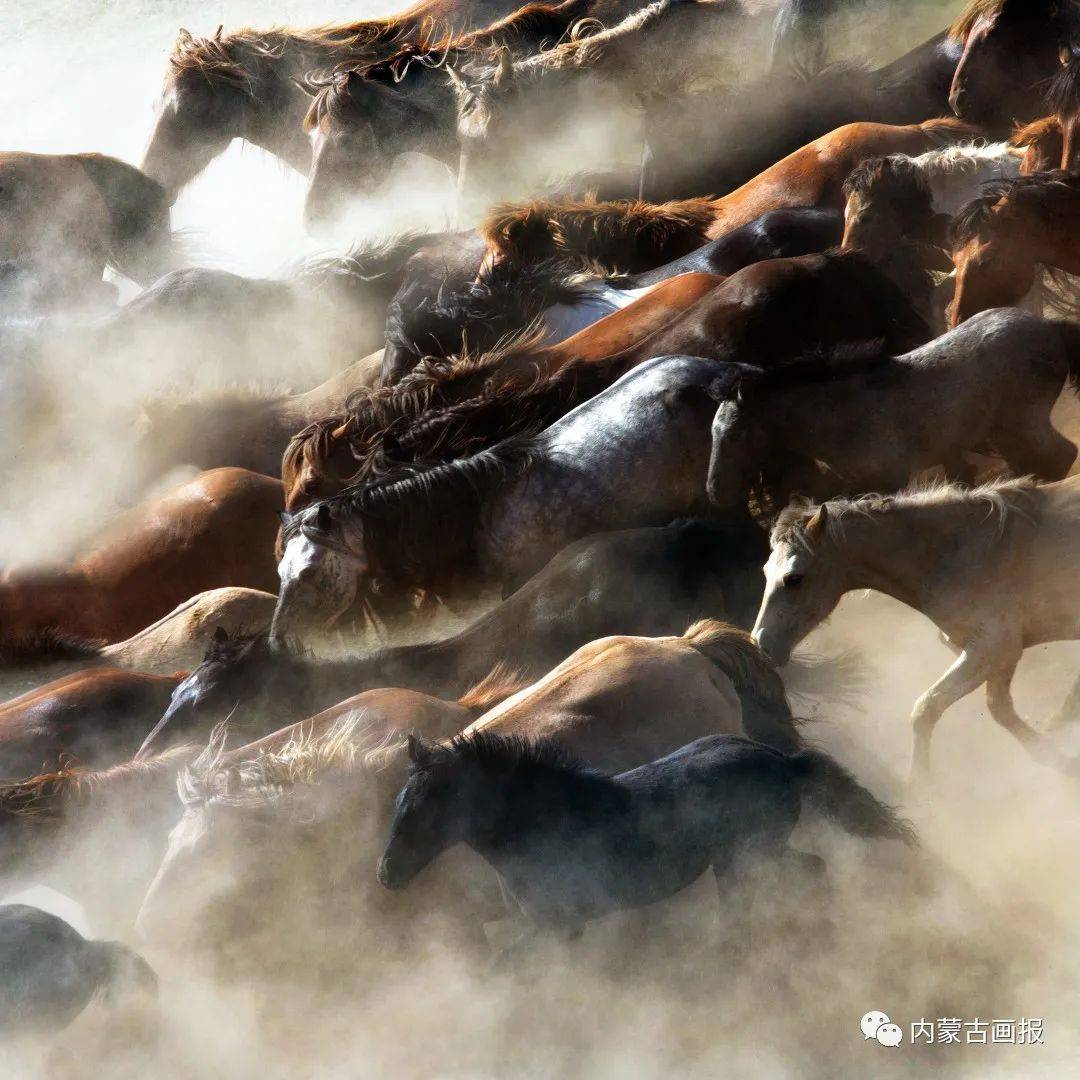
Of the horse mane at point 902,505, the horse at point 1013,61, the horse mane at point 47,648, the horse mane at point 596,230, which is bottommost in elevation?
the horse mane at point 47,648

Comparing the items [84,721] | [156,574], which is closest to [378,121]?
[156,574]

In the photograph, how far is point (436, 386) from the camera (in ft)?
12.6

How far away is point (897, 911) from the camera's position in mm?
2336

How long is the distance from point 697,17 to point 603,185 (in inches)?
33.2

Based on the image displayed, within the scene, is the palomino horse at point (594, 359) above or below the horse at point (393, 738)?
above

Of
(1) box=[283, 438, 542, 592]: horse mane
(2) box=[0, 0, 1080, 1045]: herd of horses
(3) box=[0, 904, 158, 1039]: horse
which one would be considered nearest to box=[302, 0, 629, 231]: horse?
(2) box=[0, 0, 1080, 1045]: herd of horses

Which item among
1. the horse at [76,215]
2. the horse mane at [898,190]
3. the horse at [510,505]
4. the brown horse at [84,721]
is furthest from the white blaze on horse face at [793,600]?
the horse at [76,215]

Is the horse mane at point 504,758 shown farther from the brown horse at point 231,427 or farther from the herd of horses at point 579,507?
the brown horse at point 231,427

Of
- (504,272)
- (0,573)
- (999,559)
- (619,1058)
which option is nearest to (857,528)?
(999,559)

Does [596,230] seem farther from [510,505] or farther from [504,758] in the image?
[504,758]

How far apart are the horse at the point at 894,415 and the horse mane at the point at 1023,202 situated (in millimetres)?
521

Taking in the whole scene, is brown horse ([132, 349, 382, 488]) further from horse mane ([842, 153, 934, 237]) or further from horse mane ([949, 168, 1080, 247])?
horse mane ([949, 168, 1080, 247])

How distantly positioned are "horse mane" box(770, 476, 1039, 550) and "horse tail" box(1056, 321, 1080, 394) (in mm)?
475

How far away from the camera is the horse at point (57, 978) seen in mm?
2330
